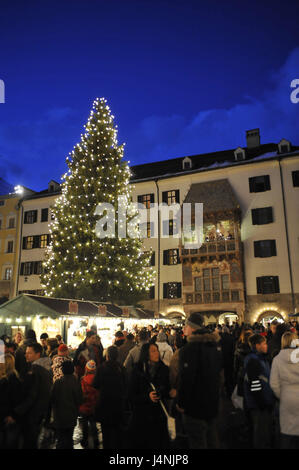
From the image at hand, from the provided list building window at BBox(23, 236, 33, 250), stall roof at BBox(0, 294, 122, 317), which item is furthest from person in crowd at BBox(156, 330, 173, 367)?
building window at BBox(23, 236, 33, 250)

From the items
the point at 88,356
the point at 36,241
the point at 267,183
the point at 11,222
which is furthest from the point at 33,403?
the point at 11,222

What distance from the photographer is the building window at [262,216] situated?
3138cm

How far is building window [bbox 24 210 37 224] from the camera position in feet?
134

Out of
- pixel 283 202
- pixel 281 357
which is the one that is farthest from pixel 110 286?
pixel 281 357

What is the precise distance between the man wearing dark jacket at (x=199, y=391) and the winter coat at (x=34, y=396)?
213 cm

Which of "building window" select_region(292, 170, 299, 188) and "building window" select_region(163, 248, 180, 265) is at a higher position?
"building window" select_region(292, 170, 299, 188)

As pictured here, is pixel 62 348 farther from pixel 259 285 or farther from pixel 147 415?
pixel 259 285

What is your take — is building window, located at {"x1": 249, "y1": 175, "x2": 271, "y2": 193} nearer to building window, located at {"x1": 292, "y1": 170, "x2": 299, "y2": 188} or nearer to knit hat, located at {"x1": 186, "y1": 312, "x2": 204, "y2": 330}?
building window, located at {"x1": 292, "y1": 170, "x2": 299, "y2": 188}

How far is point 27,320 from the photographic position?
50.4 feet

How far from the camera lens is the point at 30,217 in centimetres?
4119

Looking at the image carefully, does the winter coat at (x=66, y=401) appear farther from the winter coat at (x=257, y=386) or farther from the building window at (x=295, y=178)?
the building window at (x=295, y=178)

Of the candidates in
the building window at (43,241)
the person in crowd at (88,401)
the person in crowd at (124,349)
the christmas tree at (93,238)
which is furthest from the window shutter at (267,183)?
the person in crowd at (88,401)

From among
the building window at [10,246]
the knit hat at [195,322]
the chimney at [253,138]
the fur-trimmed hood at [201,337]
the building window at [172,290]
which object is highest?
the chimney at [253,138]

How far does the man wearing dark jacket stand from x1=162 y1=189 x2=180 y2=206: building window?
102 feet
